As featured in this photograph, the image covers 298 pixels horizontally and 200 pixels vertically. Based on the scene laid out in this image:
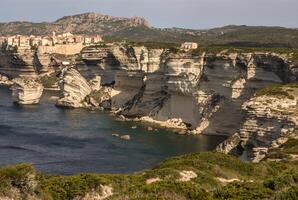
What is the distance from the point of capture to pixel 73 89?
11362 cm

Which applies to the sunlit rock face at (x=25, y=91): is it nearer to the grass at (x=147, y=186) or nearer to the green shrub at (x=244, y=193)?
the grass at (x=147, y=186)

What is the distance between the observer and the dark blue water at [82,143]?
6331 centimetres

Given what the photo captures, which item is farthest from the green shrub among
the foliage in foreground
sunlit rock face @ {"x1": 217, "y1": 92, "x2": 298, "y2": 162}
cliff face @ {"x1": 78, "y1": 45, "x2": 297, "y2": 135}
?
cliff face @ {"x1": 78, "y1": 45, "x2": 297, "y2": 135}

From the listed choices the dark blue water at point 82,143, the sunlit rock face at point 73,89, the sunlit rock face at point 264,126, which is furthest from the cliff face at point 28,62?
the sunlit rock face at point 264,126

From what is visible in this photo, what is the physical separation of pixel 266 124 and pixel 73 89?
58.1 metres

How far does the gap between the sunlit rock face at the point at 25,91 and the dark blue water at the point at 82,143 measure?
30.0 ft

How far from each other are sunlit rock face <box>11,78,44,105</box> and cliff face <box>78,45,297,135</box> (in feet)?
43.6

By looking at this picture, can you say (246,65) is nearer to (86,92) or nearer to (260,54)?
(260,54)

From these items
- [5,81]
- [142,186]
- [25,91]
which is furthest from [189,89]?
[5,81]

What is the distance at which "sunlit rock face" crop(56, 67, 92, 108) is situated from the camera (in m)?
113

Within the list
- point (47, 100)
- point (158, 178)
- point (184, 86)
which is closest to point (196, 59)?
point (184, 86)

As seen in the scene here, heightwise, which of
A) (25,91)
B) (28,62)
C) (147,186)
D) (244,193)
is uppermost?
(244,193)

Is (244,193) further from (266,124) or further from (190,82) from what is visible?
(190,82)

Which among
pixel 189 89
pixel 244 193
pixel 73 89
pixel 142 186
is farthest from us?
pixel 73 89
